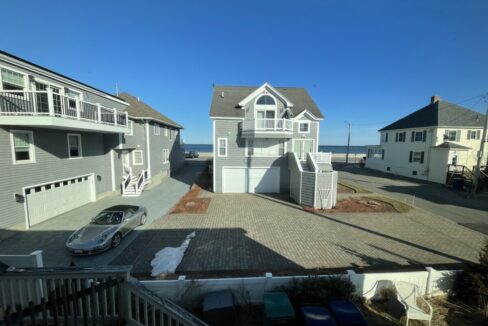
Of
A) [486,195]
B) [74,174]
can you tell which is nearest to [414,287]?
[74,174]

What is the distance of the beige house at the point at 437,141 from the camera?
23.2m

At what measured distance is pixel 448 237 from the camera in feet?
33.9

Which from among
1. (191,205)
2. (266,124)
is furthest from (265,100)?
(191,205)

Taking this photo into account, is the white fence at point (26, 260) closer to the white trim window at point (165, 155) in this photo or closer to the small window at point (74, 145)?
the small window at point (74, 145)

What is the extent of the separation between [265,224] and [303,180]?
5.18 metres

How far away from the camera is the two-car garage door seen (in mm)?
19453

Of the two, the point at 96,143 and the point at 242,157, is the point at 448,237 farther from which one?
the point at 96,143

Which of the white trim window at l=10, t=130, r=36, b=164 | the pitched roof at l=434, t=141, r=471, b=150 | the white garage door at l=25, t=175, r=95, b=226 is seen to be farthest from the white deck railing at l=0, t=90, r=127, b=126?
the pitched roof at l=434, t=141, r=471, b=150

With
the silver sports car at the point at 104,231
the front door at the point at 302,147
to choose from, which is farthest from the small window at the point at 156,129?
the front door at the point at 302,147

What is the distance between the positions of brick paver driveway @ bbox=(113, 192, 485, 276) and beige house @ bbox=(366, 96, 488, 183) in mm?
14565

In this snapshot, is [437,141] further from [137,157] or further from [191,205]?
[137,157]

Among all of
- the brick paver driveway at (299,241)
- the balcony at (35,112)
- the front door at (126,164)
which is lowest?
the brick paver driveway at (299,241)

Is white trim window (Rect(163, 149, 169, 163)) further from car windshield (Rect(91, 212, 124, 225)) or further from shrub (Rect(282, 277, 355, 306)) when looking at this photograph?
shrub (Rect(282, 277, 355, 306))

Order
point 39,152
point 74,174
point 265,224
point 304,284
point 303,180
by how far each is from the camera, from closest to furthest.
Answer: point 304,284, point 39,152, point 265,224, point 74,174, point 303,180
